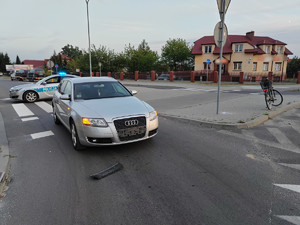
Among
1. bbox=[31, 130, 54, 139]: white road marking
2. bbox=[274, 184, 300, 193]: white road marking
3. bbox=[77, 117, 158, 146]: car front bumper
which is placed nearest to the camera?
bbox=[274, 184, 300, 193]: white road marking

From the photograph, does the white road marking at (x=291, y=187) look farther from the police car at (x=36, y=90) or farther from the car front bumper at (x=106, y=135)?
the police car at (x=36, y=90)

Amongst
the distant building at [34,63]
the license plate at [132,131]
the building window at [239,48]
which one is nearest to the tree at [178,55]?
the building window at [239,48]

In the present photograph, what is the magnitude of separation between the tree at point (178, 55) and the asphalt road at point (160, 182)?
57.1 metres

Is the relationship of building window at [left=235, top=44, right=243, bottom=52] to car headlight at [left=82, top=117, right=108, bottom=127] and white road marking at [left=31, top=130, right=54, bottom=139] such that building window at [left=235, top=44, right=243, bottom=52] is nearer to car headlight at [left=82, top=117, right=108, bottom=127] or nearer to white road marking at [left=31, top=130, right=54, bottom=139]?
white road marking at [left=31, top=130, right=54, bottom=139]

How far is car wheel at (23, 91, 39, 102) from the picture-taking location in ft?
41.9

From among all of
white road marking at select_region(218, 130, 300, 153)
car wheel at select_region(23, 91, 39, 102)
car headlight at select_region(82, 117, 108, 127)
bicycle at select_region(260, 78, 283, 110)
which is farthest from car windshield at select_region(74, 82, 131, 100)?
car wheel at select_region(23, 91, 39, 102)

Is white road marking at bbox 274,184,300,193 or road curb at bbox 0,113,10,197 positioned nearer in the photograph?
white road marking at bbox 274,184,300,193

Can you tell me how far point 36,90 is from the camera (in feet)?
42.9

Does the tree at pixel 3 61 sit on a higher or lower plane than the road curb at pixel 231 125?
higher

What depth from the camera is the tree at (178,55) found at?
2383 inches

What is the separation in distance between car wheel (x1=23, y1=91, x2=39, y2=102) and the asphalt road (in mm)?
7464

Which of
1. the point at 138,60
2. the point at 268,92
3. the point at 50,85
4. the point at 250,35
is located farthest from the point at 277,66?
the point at 50,85

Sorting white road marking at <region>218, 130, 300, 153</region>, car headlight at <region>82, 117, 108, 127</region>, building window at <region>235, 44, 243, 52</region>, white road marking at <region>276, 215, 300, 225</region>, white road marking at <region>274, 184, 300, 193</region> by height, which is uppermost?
building window at <region>235, 44, 243, 52</region>

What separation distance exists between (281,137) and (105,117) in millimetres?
4595
